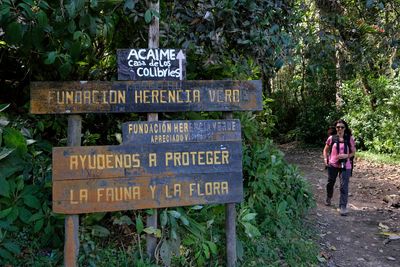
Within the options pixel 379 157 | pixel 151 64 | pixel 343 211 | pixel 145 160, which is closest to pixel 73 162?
pixel 145 160

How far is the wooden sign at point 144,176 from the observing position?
3.49 metres

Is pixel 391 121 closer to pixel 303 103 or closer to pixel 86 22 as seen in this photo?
pixel 303 103

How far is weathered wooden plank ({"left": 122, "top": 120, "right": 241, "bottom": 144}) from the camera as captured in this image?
12.0 feet

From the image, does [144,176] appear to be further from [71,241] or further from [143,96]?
[71,241]

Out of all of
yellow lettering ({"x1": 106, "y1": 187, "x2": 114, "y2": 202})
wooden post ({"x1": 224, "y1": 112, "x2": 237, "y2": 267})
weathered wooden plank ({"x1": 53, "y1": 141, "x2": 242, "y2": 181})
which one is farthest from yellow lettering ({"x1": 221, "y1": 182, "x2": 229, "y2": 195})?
yellow lettering ({"x1": 106, "y1": 187, "x2": 114, "y2": 202})

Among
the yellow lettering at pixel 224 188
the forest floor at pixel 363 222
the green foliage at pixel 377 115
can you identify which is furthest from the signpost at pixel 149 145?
the green foliage at pixel 377 115

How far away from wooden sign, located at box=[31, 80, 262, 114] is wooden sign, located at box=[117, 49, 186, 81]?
0.19 feet

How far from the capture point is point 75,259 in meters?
3.53

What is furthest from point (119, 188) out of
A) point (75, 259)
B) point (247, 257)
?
point (247, 257)

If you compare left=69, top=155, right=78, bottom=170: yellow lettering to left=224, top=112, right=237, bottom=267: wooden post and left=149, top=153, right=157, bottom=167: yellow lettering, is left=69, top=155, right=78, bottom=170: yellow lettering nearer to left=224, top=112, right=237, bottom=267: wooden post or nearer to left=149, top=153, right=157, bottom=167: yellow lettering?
left=149, top=153, right=157, bottom=167: yellow lettering

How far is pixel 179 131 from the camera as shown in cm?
377

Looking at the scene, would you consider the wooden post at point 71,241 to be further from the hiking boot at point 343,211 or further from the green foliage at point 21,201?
the hiking boot at point 343,211

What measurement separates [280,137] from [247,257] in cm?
1536

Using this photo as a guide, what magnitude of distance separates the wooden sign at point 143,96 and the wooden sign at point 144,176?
13.2 inches
